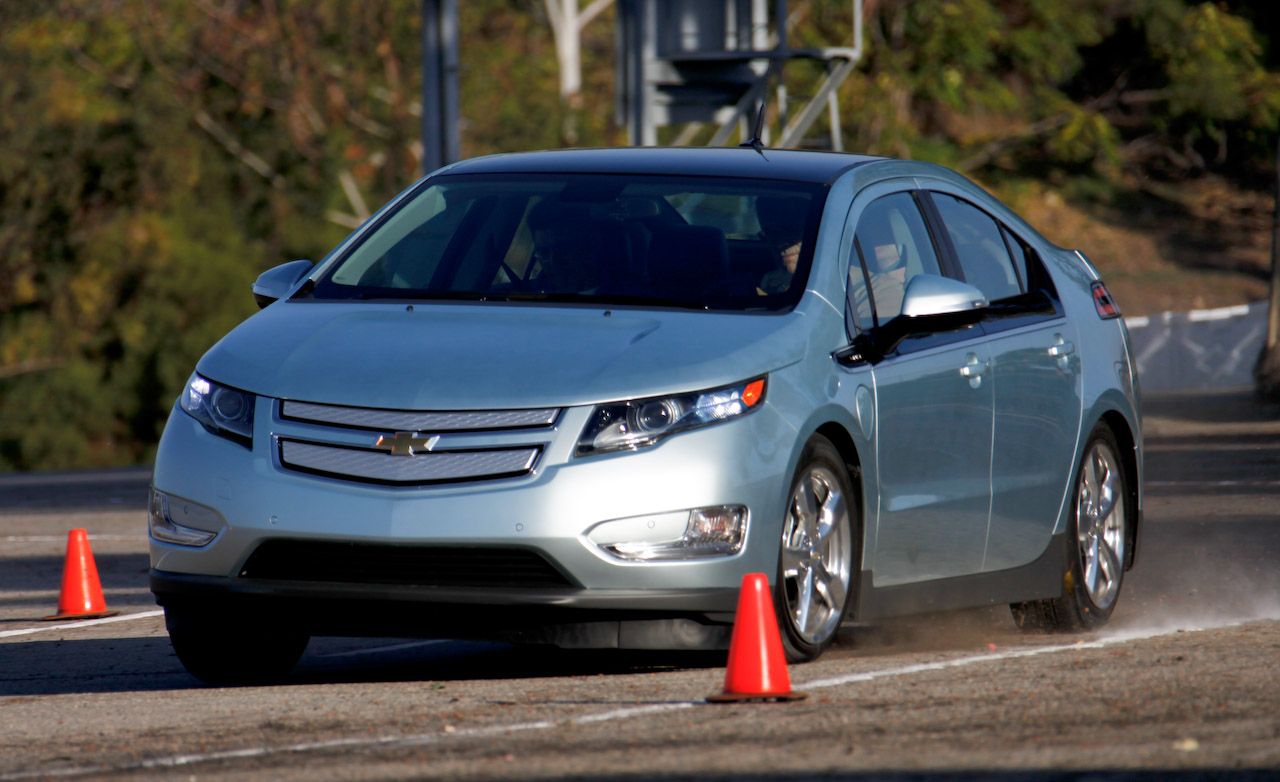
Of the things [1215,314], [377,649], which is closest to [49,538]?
[377,649]

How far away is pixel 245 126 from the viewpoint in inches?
1955

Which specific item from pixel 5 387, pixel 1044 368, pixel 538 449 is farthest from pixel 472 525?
pixel 5 387

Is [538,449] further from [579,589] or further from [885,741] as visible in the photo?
[885,741]

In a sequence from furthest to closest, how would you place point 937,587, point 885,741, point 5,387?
1. point 5,387
2. point 937,587
3. point 885,741

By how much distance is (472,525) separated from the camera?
6820mm

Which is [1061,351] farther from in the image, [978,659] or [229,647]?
[229,647]

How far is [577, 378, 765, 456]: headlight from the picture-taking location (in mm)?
6852

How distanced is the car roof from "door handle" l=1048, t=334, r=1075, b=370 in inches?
39.3

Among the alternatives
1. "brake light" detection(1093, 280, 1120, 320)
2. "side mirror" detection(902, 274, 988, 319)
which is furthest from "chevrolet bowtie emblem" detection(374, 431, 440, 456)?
"brake light" detection(1093, 280, 1120, 320)

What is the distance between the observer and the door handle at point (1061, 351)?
29.4 feet

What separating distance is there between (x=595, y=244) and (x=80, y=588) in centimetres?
384

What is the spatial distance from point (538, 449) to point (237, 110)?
4362 centimetres

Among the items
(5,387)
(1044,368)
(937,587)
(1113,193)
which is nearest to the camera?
(937,587)

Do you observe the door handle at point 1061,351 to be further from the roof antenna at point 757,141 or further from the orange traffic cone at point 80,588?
the orange traffic cone at point 80,588
